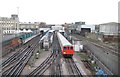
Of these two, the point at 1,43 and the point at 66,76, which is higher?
A: the point at 1,43

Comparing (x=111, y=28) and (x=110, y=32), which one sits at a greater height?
(x=111, y=28)

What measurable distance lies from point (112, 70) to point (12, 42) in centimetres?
1972

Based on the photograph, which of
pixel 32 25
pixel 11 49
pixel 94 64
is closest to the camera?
pixel 94 64

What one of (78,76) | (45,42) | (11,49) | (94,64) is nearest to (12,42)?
(11,49)

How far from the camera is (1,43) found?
24188 millimetres

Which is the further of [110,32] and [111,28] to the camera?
[111,28]

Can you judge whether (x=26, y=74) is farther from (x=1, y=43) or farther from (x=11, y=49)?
(x=11, y=49)

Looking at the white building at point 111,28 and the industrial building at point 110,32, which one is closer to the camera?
the industrial building at point 110,32

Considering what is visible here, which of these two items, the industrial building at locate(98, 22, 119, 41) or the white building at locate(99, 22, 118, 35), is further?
the white building at locate(99, 22, 118, 35)

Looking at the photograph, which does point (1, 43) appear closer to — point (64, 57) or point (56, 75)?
point (64, 57)

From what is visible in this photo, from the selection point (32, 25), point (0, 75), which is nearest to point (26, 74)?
point (0, 75)

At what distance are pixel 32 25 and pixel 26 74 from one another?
369 ft

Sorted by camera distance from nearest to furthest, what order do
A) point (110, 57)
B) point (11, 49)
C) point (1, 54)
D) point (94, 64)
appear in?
1. point (110, 57)
2. point (94, 64)
3. point (1, 54)
4. point (11, 49)

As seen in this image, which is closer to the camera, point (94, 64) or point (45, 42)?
point (94, 64)
